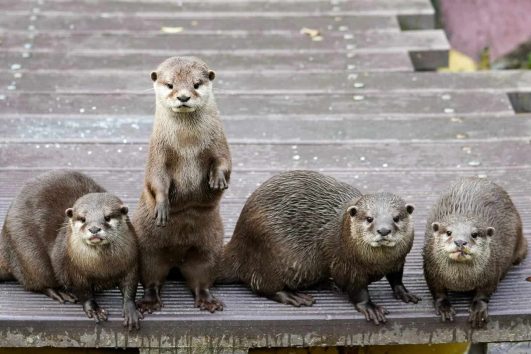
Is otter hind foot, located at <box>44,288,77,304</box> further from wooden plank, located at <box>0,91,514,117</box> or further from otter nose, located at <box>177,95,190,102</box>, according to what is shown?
wooden plank, located at <box>0,91,514,117</box>

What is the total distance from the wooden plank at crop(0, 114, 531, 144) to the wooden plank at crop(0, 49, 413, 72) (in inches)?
25.3

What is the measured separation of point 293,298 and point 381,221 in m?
0.45

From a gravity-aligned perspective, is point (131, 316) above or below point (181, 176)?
below

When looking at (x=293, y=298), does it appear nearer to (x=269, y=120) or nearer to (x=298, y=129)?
(x=298, y=129)

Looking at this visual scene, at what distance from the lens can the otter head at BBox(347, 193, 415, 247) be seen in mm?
3842

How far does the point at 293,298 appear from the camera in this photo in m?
4.06

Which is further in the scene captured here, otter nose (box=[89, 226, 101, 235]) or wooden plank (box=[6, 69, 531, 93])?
wooden plank (box=[6, 69, 531, 93])

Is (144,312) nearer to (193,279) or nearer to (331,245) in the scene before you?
(193,279)

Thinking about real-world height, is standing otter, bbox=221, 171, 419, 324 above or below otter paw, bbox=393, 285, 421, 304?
above

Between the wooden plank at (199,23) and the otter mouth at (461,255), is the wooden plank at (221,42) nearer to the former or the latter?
the wooden plank at (199,23)

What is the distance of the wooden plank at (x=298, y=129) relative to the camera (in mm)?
5500

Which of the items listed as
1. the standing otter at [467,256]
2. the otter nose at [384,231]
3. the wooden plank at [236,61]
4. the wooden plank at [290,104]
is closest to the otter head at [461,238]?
the standing otter at [467,256]

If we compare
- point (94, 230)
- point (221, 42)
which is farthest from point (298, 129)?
point (94, 230)

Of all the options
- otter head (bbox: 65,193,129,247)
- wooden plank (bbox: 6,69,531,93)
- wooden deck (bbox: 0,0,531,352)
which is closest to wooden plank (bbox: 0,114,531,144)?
wooden deck (bbox: 0,0,531,352)
